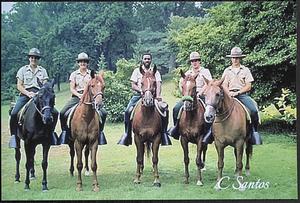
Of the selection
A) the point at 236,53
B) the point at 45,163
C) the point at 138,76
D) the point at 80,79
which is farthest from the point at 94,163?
the point at 236,53

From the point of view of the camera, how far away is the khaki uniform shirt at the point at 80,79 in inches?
222

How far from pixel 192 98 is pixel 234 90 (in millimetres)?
654

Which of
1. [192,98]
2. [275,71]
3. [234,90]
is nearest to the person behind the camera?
[192,98]

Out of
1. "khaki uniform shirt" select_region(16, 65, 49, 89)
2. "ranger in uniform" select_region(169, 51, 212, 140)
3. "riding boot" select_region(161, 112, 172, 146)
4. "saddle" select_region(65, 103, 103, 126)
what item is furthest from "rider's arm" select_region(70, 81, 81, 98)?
"ranger in uniform" select_region(169, 51, 212, 140)

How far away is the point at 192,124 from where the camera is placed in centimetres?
554

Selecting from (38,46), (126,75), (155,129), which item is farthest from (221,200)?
(38,46)

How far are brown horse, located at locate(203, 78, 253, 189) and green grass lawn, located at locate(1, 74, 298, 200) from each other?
0.10 metres

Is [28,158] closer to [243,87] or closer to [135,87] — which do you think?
[135,87]

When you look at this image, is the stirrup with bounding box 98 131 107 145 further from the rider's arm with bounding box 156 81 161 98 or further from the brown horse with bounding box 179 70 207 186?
the brown horse with bounding box 179 70 207 186

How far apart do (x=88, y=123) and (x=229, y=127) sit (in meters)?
1.62

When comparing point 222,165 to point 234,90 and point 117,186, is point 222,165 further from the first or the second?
point 117,186

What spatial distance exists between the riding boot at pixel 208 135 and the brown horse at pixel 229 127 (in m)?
0.05

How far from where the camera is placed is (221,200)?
5.44 m

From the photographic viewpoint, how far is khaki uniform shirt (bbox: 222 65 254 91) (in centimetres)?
565
